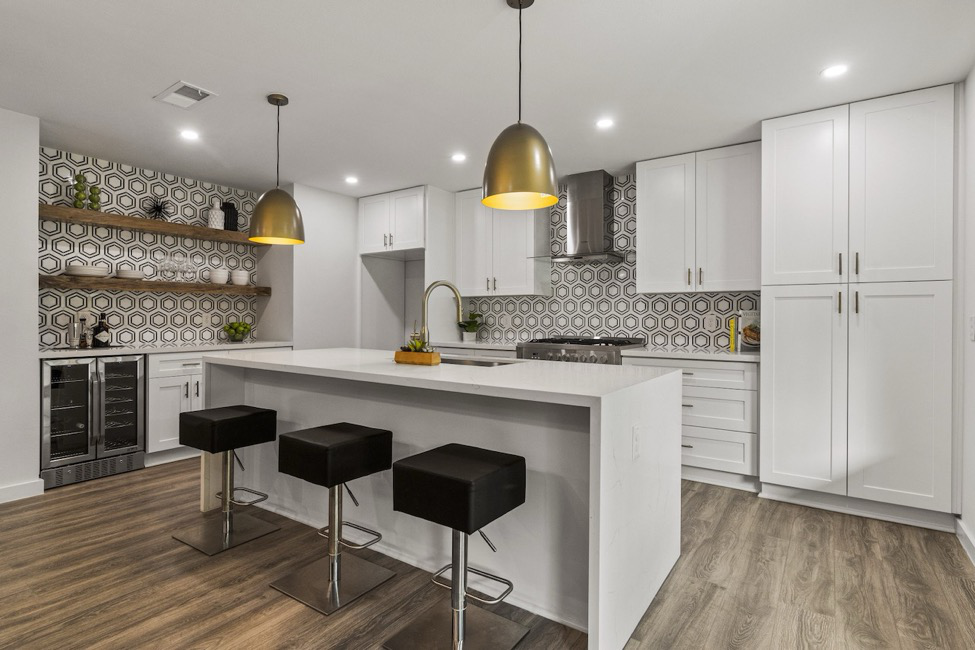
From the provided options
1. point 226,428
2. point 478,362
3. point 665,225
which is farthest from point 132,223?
point 665,225

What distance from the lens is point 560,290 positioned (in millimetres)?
5047

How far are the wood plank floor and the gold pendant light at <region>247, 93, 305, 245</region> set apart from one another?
164 cm

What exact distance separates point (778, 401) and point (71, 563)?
13.1ft

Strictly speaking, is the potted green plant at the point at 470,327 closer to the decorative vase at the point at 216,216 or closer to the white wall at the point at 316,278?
the white wall at the point at 316,278

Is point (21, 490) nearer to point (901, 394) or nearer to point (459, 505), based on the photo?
point (459, 505)

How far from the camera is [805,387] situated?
3.20 m

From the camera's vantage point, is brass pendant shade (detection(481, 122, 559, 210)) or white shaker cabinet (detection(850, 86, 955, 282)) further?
white shaker cabinet (detection(850, 86, 955, 282))

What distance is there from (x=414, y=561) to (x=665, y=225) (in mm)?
3128

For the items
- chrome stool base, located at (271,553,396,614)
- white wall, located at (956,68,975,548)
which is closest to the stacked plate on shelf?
chrome stool base, located at (271,553,396,614)

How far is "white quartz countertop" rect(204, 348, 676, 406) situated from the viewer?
167 centimetres

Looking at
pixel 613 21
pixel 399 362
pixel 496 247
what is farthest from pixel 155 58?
pixel 496 247

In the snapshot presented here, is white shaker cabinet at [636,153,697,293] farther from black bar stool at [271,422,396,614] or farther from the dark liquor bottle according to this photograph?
the dark liquor bottle

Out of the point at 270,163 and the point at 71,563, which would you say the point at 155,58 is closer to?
the point at 270,163

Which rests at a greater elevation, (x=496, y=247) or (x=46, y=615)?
(x=496, y=247)
